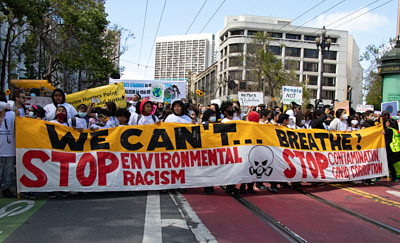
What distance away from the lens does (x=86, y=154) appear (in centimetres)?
647

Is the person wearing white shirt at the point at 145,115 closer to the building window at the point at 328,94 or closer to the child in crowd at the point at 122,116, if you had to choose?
the child in crowd at the point at 122,116

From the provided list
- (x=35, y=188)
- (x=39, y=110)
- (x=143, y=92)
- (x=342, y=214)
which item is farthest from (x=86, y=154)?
(x=143, y=92)

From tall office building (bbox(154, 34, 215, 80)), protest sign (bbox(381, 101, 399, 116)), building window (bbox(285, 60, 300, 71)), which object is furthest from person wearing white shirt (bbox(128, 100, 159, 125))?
tall office building (bbox(154, 34, 215, 80))

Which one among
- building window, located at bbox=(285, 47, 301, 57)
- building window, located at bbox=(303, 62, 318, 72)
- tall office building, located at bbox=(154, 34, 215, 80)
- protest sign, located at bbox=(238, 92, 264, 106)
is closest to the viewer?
protest sign, located at bbox=(238, 92, 264, 106)

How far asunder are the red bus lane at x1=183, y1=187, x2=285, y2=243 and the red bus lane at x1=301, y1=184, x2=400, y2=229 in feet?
6.40

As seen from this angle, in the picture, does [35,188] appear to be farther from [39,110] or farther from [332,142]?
[332,142]

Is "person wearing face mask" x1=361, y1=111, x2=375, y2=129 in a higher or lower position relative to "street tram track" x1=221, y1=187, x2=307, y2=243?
higher

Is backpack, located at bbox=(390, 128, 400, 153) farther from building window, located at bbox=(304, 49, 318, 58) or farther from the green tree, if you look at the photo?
building window, located at bbox=(304, 49, 318, 58)

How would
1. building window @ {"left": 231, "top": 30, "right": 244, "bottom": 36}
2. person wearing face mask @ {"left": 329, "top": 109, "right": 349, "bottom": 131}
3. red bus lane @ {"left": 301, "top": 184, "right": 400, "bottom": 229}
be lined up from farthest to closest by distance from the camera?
building window @ {"left": 231, "top": 30, "right": 244, "bottom": 36} → person wearing face mask @ {"left": 329, "top": 109, "right": 349, "bottom": 131} → red bus lane @ {"left": 301, "top": 184, "right": 400, "bottom": 229}

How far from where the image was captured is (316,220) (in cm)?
527

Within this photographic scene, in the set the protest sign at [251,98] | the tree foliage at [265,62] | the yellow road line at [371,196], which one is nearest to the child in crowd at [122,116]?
the yellow road line at [371,196]

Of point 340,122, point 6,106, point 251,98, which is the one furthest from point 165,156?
point 251,98

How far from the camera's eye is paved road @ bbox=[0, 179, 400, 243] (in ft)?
14.6

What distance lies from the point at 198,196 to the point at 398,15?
62.4 feet
